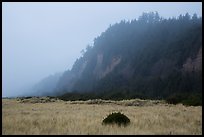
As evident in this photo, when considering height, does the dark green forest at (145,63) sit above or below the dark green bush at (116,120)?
above

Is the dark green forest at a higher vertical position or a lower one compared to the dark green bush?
higher

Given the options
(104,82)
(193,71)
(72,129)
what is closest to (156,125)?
(72,129)

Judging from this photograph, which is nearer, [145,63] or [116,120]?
[116,120]

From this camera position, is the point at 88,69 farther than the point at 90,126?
Yes

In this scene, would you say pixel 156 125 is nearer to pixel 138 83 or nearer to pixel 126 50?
pixel 138 83

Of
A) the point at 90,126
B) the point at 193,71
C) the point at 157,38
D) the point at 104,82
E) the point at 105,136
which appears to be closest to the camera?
the point at 105,136

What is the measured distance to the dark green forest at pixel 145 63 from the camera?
77.0 metres

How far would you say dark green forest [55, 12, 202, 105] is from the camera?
253 ft

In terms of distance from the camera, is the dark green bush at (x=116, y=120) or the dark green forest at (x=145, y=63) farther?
the dark green forest at (x=145, y=63)

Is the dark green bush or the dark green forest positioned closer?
the dark green bush

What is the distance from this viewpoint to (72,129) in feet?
49.3

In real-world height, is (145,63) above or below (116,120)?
above

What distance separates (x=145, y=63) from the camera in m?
107

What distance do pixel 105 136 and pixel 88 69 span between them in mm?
134051
